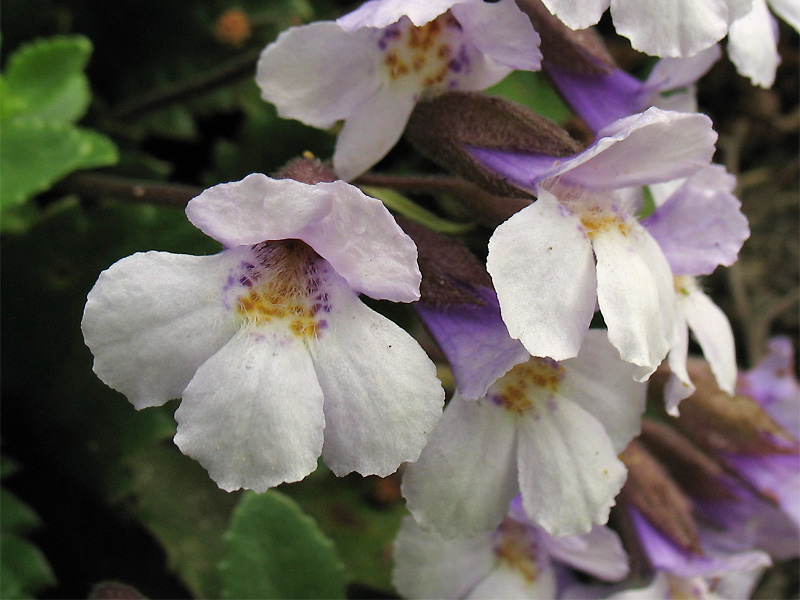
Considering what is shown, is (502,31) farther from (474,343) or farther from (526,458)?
(526,458)

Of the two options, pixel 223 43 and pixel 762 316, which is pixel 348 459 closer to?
pixel 223 43

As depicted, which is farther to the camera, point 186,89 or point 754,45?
point 186,89

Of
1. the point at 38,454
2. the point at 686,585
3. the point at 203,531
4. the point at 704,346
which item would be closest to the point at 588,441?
the point at 704,346

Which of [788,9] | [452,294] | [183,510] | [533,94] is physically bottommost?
[183,510]

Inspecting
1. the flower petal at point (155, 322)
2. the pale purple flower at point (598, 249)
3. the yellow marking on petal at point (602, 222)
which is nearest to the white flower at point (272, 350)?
the flower petal at point (155, 322)

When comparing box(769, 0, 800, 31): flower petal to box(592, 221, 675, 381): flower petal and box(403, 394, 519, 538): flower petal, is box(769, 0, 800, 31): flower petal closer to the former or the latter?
box(592, 221, 675, 381): flower petal

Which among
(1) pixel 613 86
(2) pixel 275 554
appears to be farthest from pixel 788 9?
(2) pixel 275 554

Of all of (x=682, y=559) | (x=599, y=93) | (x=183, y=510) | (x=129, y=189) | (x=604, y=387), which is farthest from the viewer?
(x=183, y=510)
